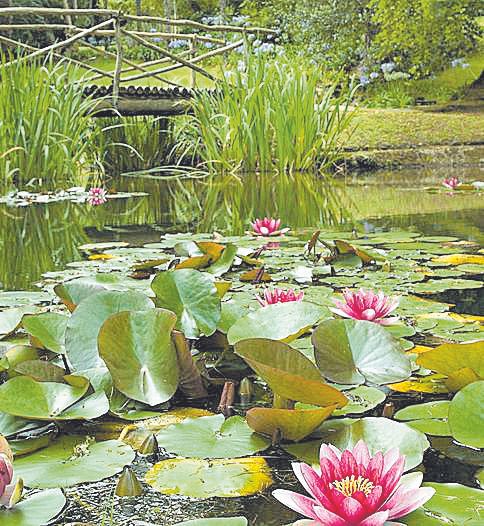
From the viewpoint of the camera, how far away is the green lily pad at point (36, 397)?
2.63ft

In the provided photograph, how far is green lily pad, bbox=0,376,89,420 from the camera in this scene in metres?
0.80

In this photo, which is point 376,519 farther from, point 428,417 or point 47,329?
point 47,329

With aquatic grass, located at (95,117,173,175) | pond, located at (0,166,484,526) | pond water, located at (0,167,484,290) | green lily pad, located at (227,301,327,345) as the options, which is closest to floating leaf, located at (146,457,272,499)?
pond, located at (0,166,484,526)

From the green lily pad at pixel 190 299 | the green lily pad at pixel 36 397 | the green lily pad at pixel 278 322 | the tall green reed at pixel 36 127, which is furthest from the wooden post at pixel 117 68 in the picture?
the green lily pad at pixel 36 397

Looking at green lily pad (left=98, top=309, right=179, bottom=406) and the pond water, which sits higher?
green lily pad (left=98, top=309, right=179, bottom=406)

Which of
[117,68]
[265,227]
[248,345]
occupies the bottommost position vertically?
[265,227]

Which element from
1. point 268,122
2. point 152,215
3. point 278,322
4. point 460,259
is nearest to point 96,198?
point 152,215

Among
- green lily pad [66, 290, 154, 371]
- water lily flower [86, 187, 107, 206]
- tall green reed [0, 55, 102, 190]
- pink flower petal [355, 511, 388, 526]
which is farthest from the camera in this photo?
tall green reed [0, 55, 102, 190]

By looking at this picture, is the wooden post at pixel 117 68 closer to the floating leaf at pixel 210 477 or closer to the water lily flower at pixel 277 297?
the water lily flower at pixel 277 297

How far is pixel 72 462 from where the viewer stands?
2.39ft

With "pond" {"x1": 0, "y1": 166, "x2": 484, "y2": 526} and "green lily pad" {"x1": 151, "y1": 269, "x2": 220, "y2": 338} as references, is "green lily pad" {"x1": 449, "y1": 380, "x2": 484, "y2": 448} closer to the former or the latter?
"pond" {"x1": 0, "y1": 166, "x2": 484, "y2": 526}

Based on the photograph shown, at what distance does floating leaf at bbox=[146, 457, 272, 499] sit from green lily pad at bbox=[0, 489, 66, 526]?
0.09m

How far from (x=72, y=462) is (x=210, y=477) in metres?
0.14

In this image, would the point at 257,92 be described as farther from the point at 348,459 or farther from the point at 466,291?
the point at 348,459
